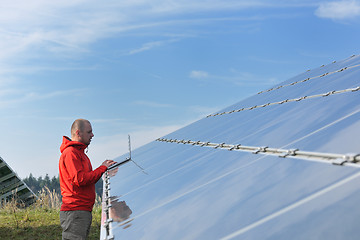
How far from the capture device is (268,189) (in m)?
2.55

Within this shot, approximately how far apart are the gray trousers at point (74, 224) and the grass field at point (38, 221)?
5.41 m

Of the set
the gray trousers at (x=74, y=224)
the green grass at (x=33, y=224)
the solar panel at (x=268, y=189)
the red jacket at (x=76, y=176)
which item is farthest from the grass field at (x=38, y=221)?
the solar panel at (x=268, y=189)

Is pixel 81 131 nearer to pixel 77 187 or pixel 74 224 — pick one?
pixel 77 187

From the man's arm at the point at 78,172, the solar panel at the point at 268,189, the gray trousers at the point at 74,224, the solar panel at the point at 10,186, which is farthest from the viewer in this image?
the solar panel at the point at 10,186

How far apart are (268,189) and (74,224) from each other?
11.5ft

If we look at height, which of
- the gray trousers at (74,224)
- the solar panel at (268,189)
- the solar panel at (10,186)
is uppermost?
the solar panel at (10,186)

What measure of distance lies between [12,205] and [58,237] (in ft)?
11.7

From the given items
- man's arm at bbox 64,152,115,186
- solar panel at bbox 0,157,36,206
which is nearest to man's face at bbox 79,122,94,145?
man's arm at bbox 64,152,115,186

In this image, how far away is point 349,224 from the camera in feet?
5.58

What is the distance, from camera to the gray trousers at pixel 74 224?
17.1ft

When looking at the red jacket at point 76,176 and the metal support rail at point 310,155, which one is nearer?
the metal support rail at point 310,155

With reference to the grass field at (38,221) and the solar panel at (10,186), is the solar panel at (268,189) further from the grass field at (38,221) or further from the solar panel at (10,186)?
the solar panel at (10,186)

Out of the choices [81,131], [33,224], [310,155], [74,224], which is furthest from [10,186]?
[310,155]

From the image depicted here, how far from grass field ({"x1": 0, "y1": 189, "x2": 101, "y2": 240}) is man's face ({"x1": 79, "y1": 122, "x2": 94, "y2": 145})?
5.95 meters
